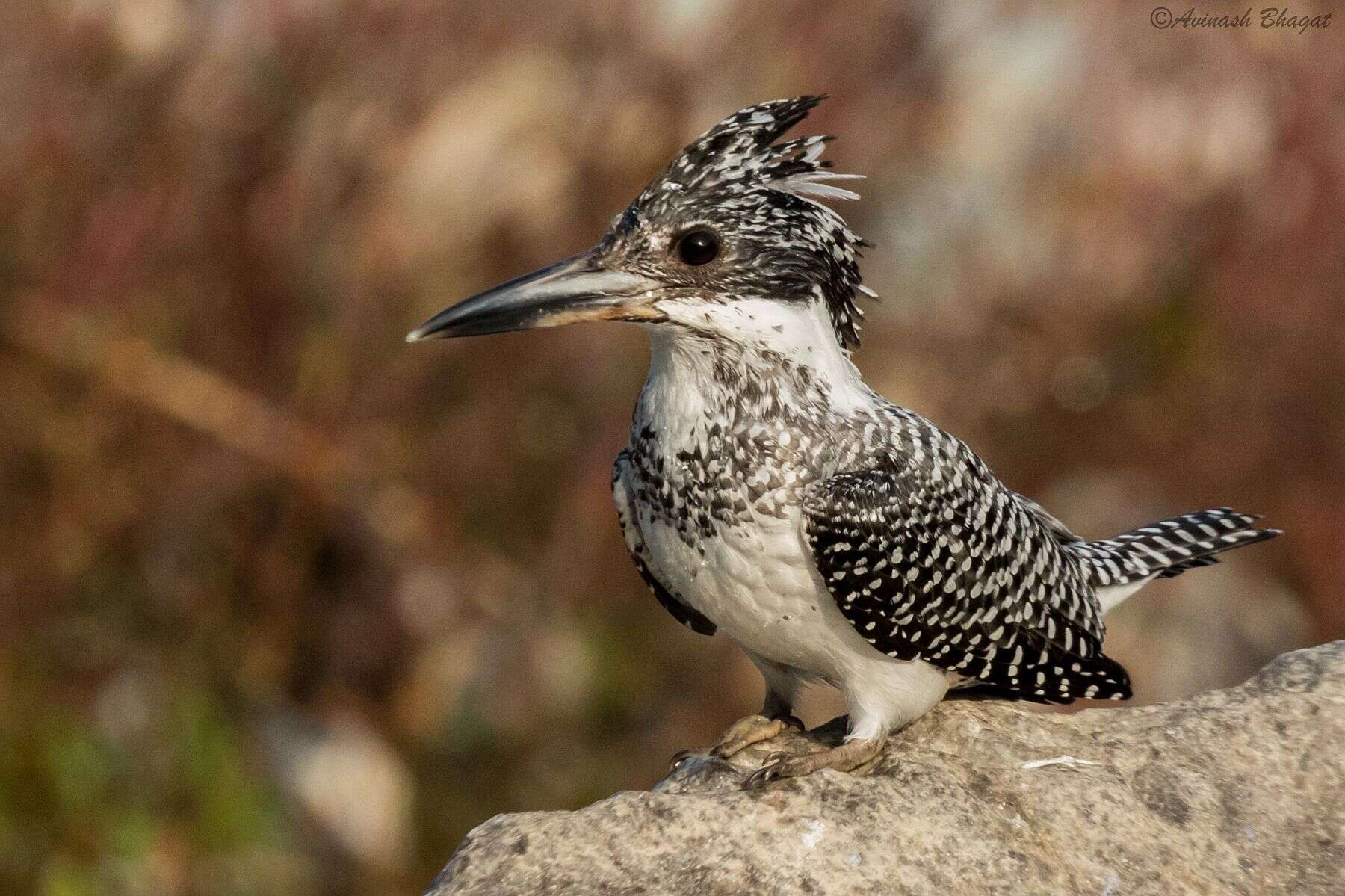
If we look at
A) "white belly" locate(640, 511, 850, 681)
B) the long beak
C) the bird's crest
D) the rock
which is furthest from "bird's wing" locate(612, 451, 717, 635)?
the bird's crest

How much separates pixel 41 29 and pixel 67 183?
0.77m

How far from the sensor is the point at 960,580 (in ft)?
12.4

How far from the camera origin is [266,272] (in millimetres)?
7684

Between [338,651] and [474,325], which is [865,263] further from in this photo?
[474,325]

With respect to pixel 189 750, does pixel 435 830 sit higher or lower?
lower

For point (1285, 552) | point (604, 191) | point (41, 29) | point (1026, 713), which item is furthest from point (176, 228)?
point (1285, 552)

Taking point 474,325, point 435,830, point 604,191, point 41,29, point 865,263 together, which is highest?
point 41,29

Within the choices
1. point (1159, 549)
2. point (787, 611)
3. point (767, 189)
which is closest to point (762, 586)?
point (787, 611)

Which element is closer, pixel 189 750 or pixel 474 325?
pixel 474 325

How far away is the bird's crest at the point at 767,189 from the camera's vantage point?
139 inches

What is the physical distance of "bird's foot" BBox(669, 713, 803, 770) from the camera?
13.4 ft

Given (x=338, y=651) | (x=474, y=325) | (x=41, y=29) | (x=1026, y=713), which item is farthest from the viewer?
(x=338, y=651)

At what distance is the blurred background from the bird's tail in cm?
345

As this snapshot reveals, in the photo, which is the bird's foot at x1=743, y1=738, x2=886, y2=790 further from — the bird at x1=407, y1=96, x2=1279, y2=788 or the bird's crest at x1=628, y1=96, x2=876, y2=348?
the bird's crest at x1=628, y1=96, x2=876, y2=348
